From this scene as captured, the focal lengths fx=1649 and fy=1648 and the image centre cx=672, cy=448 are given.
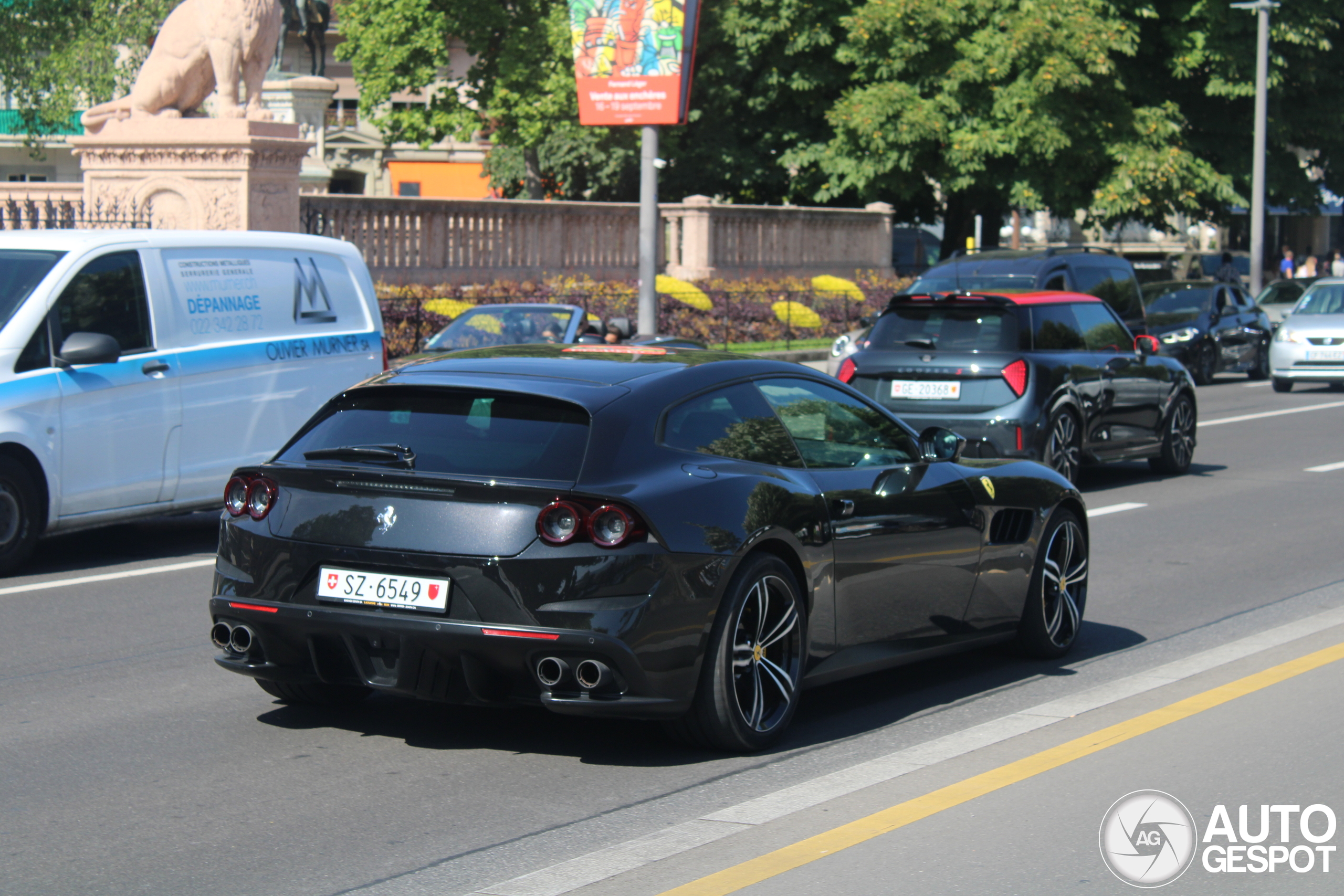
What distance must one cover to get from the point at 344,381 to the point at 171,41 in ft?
35.4

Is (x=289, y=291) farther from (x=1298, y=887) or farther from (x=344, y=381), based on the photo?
(x=1298, y=887)

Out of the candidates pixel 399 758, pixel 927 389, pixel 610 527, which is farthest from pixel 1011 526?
pixel 927 389

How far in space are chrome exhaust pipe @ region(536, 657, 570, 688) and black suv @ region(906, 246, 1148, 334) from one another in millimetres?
13657

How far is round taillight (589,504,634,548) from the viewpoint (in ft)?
17.5

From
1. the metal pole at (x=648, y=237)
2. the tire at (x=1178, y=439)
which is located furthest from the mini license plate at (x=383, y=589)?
the metal pole at (x=648, y=237)

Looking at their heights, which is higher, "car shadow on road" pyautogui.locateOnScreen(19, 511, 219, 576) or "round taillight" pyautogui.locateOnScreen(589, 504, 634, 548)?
"round taillight" pyautogui.locateOnScreen(589, 504, 634, 548)

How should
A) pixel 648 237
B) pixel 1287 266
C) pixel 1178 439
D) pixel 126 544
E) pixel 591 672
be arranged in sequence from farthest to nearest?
pixel 1287 266 → pixel 648 237 → pixel 1178 439 → pixel 126 544 → pixel 591 672

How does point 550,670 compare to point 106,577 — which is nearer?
point 550,670

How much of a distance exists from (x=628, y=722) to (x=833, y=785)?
113 centimetres

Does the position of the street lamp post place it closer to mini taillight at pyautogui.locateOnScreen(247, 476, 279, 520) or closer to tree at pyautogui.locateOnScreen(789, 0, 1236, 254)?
tree at pyautogui.locateOnScreen(789, 0, 1236, 254)

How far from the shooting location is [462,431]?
5.78 metres

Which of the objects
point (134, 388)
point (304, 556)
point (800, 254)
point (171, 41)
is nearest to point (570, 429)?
point (304, 556)

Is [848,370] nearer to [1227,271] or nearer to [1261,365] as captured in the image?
[1261,365]

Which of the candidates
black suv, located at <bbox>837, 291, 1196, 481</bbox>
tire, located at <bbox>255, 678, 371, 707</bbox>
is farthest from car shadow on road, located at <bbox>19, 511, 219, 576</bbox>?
black suv, located at <bbox>837, 291, 1196, 481</bbox>
